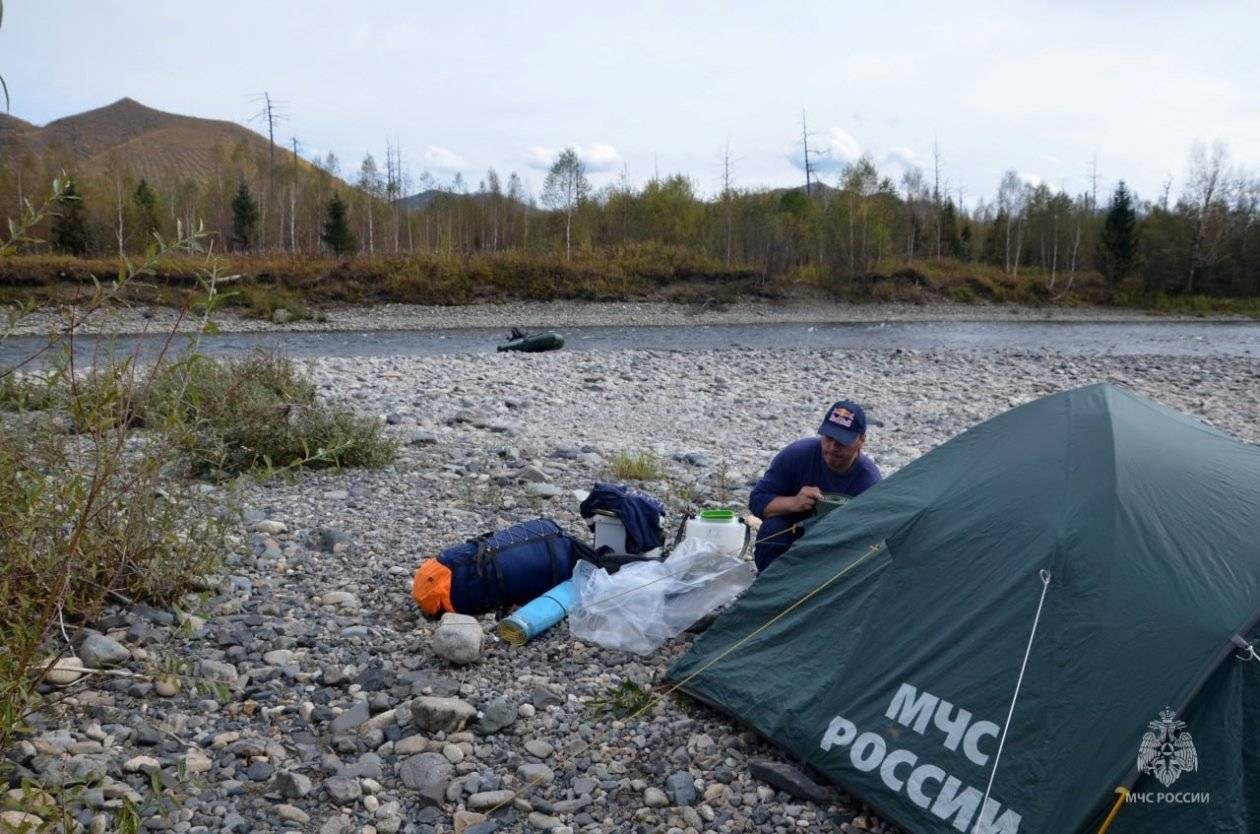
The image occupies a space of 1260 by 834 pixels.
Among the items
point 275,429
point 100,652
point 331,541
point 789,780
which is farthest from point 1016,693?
point 275,429

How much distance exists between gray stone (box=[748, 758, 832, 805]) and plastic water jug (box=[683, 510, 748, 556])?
6.23 ft

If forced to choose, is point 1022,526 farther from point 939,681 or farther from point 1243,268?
point 1243,268

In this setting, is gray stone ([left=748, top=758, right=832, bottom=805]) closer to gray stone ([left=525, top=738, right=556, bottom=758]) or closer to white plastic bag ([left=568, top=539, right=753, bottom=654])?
gray stone ([left=525, top=738, right=556, bottom=758])

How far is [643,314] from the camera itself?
1676 inches

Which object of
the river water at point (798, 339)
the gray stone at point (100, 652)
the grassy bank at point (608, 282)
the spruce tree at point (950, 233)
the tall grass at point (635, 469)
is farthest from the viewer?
the spruce tree at point (950, 233)

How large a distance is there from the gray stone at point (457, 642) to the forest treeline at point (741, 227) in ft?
145

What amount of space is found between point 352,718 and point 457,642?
25.8 inches

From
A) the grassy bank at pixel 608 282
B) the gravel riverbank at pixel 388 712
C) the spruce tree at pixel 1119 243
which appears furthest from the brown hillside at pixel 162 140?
the gravel riverbank at pixel 388 712

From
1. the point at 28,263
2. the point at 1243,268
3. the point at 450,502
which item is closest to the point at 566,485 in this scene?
the point at 450,502

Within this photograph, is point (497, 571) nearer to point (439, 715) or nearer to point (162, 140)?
point (439, 715)

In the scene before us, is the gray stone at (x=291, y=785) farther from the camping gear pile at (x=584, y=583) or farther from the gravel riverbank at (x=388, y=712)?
the camping gear pile at (x=584, y=583)

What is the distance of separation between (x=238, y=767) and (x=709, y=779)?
6.14 ft

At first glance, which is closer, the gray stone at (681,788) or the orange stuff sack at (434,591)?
the gray stone at (681,788)

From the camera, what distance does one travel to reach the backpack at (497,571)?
16.8 ft
